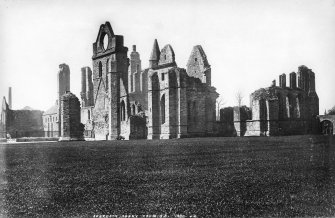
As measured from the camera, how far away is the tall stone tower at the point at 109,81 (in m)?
33.7

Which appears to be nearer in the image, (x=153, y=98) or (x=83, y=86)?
(x=153, y=98)

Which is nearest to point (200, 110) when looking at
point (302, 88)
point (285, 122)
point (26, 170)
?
point (285, 122)

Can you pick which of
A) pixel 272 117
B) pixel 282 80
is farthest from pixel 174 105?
pixel 282 80

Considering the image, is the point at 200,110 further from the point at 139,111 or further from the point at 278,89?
the point at 278,89

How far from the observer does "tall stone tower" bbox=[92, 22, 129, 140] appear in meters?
33.7

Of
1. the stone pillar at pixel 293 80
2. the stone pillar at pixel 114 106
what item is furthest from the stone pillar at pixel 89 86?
the stone pillar at pixel 293 80

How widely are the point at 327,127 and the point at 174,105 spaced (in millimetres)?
18848

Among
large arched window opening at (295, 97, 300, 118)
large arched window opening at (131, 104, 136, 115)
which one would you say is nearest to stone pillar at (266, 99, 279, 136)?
large arched window opening at (295, 97, 300, 118)

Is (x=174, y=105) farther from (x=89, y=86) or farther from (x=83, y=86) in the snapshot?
(x=83, y=86)

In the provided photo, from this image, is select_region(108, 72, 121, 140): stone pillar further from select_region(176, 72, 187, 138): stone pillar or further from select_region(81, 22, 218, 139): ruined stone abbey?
select_region(176, 72, 187, 138): stone pillar

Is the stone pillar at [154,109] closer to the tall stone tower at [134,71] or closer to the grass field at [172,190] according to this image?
the tall stone tower at [134,71]

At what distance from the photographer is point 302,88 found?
39.2 m

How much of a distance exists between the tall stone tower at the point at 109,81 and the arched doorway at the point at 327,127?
2102cm

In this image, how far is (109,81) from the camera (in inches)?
1340
